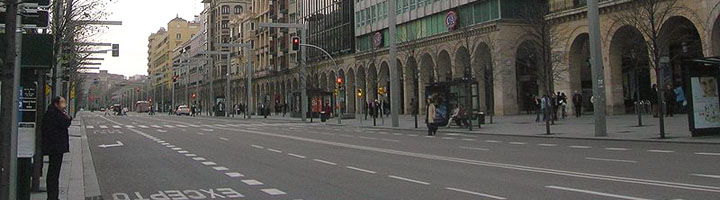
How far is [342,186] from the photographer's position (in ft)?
35.1

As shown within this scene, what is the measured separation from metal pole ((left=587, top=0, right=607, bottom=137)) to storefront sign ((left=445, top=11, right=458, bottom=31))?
29.2m

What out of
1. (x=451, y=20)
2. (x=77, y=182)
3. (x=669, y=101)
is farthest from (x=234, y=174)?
(x=451, y=20)

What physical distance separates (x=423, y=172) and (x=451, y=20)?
41.4 meters

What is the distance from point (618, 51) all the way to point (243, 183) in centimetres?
3445

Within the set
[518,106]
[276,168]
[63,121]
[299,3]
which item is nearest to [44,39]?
[63,121]

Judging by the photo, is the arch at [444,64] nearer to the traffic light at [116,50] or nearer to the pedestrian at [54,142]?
the traffic light at [116,50]

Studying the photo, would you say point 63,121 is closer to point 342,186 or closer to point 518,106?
point 342,186

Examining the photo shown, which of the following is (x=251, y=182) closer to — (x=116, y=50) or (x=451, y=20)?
(x=116, y=50)

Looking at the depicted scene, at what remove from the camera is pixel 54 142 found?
9.09 meters

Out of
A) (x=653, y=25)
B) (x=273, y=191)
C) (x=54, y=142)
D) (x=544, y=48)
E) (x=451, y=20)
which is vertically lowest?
(x=273, y=191)

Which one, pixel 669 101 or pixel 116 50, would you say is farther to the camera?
pixel 116 50

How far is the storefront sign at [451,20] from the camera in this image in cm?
Result: 5216

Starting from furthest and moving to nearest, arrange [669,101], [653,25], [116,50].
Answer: [116,50] → [669,101] → [653,25]

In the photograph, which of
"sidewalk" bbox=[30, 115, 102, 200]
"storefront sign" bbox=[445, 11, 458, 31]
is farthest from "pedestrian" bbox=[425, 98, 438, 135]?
"storefront sign" bbox=[445, 11, 458, 31]
